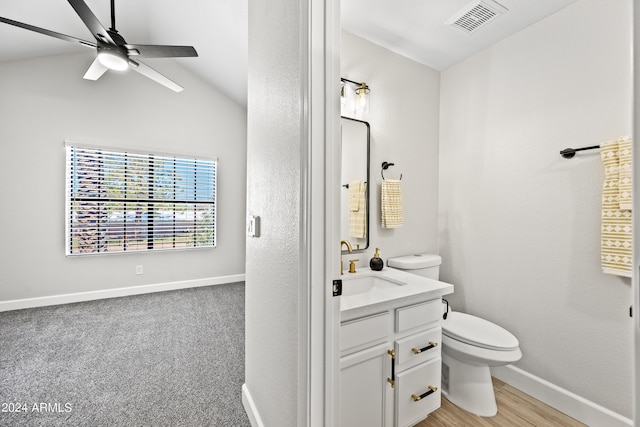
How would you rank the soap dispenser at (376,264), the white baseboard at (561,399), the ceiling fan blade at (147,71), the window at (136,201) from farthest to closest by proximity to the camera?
1. the window at (136,201)
2. the ceiling fan blade at (147,71)
3. the soap dispenser at (376,264)
4. the white baseboard at (561,399)

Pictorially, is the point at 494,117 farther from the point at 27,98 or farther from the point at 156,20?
the point at 27,98

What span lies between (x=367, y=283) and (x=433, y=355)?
1.74 ft

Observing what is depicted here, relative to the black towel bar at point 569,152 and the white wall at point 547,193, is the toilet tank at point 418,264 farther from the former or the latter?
the black towel bar at point 569,152

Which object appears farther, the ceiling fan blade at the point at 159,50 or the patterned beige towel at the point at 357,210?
the ceiling fan blade at the point at 159,50

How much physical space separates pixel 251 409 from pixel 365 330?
78 cm

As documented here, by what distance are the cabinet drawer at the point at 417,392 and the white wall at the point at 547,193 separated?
0.84 m

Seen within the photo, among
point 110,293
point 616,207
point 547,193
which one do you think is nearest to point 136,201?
point 110,293

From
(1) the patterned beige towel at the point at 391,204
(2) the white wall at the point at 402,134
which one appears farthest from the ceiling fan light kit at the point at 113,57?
(1) the patterned beige towel at the point at 391,204

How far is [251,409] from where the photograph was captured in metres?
1.38

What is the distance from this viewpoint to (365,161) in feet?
6.54

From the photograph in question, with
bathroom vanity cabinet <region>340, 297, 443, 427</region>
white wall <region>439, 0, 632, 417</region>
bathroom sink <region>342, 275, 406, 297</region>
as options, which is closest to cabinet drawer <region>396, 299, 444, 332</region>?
bathroom vanity cabinet <region>340, 297, 443, 427</region>

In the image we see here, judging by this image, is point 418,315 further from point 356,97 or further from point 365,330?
point 356,97

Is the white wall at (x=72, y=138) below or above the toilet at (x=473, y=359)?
above

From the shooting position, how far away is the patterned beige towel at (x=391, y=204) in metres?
2.02
